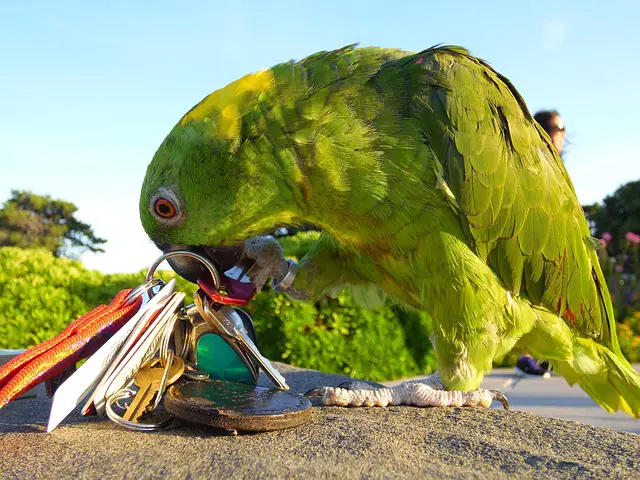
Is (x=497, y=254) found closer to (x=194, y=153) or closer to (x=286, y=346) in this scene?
(x=194, y=153)

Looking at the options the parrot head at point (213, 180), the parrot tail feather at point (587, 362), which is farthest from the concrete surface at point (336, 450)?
the parrot head at point (213, 180)

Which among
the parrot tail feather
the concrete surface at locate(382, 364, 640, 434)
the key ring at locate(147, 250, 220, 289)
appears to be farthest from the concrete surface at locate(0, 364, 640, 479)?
the concrete surface at locate(382, 364, 640, 434)

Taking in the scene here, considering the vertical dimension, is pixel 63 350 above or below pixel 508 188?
below

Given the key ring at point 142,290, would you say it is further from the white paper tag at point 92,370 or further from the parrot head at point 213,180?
the parrot head at point 213,180

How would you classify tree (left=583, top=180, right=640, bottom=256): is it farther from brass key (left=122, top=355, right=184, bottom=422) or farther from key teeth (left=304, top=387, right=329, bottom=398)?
brass key (left=122, top=355, right=184, bottom=422)

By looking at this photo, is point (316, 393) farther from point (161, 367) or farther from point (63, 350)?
point (63, 350)

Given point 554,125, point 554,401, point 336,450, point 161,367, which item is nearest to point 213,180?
point 161,367
